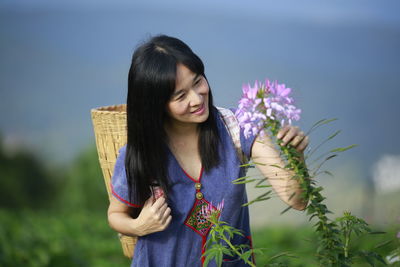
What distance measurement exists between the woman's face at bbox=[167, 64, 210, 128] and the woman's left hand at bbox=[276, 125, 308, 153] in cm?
42

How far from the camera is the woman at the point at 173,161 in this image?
66.9 inches

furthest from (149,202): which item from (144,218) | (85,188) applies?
(85,188)

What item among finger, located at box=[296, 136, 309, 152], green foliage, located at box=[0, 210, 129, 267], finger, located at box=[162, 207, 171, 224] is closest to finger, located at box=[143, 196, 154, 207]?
finger, located at box=[162, 207, 171, 224]

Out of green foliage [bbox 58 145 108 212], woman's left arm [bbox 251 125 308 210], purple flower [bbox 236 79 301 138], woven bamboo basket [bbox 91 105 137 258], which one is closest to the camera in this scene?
purple flower [bbox 236 79 301 138]

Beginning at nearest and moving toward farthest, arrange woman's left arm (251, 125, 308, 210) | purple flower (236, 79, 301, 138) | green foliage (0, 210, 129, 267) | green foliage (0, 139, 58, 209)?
purple flower (236, 79, 301, 138) → woman's left arm (251, 125, 308, 210) → green foliage (0, 210, 129, 267) → green foliage (0, 139, 58, 209)

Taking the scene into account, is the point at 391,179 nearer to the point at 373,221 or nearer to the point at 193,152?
the point at 193,152

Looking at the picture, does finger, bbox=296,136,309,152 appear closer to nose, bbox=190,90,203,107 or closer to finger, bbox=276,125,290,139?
finger, bbox=276,125,290,139

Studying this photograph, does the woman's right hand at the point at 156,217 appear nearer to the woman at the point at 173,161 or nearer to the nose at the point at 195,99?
the woman at the point at 173,161

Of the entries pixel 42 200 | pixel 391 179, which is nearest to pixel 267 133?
pixel 391 179

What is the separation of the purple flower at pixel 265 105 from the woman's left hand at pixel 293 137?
0.05 meters

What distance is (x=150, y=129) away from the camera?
5.93 feet

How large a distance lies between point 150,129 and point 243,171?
1.35 ft

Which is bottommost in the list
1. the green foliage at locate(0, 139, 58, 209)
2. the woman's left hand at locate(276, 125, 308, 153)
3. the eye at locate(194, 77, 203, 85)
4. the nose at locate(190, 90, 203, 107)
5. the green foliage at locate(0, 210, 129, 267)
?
the green foliage at locate(0, 210, 129, 267)

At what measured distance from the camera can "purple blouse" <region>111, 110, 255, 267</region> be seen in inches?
74.4
